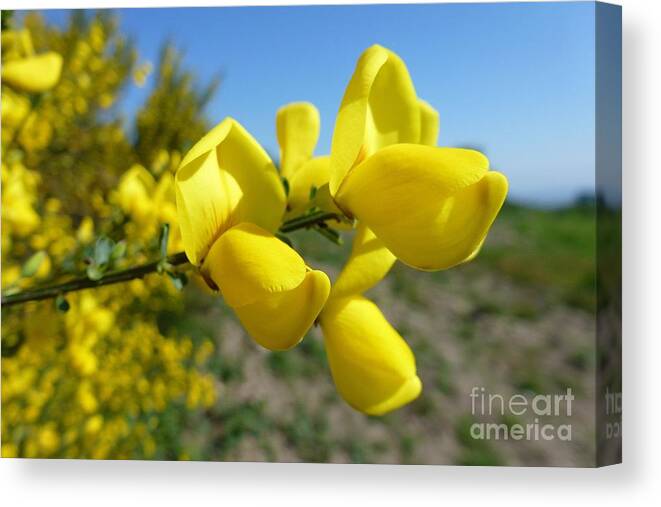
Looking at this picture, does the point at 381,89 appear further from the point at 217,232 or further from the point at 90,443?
the point at 90,443

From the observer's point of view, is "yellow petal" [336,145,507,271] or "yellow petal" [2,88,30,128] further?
"yellow petal" [2,88,30,128]

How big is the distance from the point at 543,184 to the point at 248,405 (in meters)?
0.85

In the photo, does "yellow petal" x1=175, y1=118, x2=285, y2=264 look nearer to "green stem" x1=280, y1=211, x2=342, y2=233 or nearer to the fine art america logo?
"green stem" x1=280, y1=211, x2=342, y2=233

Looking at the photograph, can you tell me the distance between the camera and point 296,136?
588 mm

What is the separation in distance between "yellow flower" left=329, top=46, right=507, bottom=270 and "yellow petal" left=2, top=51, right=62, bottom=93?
564 mm

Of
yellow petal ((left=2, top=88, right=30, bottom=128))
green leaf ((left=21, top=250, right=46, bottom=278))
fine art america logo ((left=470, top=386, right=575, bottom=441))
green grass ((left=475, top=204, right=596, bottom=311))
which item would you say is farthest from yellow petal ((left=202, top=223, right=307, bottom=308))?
green grass ((left=475, top=204, right=596, bottom=311))

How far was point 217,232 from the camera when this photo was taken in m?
0.53

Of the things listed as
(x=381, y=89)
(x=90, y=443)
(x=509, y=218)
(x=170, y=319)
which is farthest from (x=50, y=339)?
(x=509, y=218)

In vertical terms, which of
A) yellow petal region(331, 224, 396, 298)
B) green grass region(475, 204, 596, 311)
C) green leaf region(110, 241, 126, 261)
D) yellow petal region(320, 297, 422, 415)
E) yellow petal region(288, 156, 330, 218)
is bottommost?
green grass region(475, 204, 596, 311)

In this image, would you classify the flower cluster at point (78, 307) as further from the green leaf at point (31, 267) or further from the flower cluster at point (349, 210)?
the flower cluster at point (349, 210)

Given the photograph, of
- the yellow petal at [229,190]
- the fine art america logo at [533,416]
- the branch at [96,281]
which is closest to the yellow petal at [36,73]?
the branch at [96,281]

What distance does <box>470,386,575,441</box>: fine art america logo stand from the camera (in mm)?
1275

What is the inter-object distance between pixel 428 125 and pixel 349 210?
101mm

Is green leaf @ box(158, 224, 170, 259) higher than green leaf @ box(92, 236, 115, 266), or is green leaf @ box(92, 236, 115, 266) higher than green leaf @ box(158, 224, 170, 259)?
green leaf @ box(158, 224, 170, 259)
